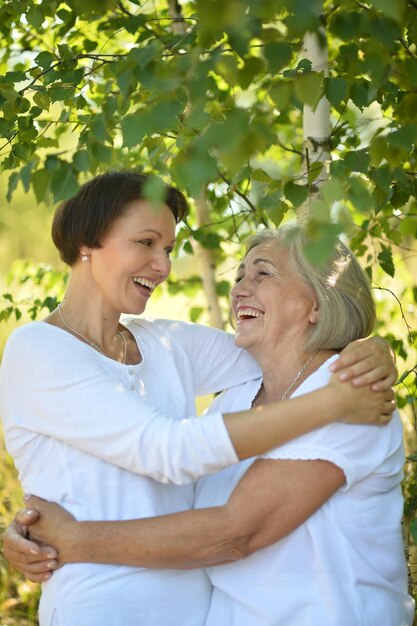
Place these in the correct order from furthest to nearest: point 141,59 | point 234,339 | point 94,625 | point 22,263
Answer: point 22,263, point 234,339, point 94,625, point 141,59

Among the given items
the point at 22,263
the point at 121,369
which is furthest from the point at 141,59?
the point at 22,263

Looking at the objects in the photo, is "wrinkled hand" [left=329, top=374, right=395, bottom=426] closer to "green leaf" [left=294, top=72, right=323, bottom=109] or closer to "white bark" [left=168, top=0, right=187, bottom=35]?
"green leaf" [left=294, top=72, right=323, bottom=109]

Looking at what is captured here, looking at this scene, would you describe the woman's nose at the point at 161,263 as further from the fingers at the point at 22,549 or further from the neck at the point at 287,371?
the fingers at the point at 22,549

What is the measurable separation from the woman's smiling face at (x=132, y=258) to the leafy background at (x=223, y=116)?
0.20 m

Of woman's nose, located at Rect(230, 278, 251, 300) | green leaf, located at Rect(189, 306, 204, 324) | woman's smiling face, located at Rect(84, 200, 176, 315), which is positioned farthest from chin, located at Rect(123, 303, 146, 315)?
green leaf, located at Rect(189, 306, 204, 324)

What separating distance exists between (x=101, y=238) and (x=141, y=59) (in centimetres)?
80

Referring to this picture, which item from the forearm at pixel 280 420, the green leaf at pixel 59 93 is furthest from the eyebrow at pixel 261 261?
the green leaf at pixel 59 93

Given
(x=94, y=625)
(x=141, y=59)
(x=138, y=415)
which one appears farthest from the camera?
(x=94, y=625)

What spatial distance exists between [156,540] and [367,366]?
0.68 metres

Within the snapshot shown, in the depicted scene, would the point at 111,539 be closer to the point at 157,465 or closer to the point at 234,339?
the point at 157,465

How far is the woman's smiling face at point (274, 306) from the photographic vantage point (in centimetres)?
239

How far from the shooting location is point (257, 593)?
6.95 ft

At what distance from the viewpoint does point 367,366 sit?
200 centimetres

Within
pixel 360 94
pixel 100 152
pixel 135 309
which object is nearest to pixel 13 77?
pixel 135 309
